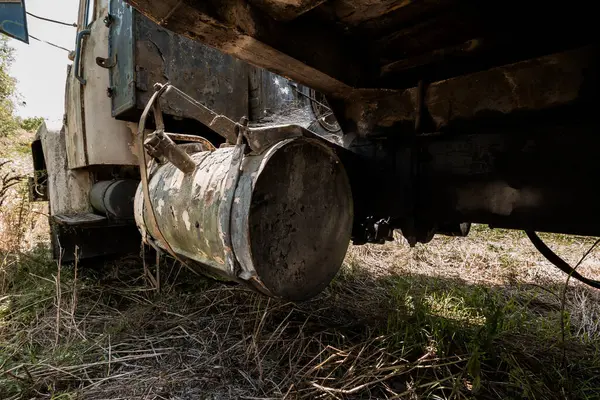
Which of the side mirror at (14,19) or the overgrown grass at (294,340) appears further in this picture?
the side mirror at (14,19)

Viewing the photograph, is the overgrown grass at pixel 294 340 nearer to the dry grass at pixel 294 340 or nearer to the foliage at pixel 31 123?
the dry grass at pixel 294 340

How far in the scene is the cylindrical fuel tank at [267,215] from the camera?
1012mm

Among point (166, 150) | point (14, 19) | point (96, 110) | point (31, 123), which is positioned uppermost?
point (31, 123)

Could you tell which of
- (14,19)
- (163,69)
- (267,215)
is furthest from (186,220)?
(14,19)

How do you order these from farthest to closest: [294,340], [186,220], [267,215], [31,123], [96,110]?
[31,123], [96,110], [294,340], [186,220], [267,215]

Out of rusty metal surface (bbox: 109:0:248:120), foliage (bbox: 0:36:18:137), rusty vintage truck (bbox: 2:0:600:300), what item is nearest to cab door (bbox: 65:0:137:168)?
rusty metal surface (bbox: 109:0:248:120)

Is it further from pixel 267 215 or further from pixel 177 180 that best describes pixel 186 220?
pixel 267 215

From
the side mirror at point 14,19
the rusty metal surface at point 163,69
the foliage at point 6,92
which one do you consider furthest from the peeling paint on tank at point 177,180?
the foliage at point 6,92

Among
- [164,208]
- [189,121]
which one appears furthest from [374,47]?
[189,121]

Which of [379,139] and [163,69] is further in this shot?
[163,69]

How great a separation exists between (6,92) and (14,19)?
9207 millimetres

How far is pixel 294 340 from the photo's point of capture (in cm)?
156

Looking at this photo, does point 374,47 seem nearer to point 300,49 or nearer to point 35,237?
point 300,49

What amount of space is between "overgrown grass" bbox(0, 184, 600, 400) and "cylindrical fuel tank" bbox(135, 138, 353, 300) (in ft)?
1.49
